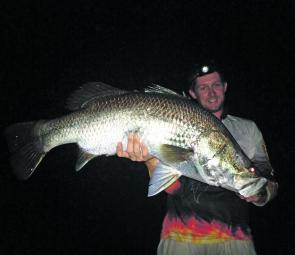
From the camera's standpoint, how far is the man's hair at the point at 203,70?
3.45 m

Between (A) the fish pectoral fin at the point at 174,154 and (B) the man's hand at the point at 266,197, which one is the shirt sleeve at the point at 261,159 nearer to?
(B) the man's hand at the point at 266,197

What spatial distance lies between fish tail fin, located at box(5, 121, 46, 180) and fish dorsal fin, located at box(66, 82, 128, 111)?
355 millimetres

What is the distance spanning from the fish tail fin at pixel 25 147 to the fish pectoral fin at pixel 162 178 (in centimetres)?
104

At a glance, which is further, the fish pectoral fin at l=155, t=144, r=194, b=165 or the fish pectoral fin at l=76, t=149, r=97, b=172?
the fish pectoral fin at l=76, t=149, r=97, b=172

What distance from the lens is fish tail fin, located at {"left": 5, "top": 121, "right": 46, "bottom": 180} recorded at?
2.62m


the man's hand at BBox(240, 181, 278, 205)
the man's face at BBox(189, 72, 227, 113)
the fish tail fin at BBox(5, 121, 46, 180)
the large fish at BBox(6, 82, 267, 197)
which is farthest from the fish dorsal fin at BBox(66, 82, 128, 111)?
the man's hand at BBox(240, 181, 278, 205)

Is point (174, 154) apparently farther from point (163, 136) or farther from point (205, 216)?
point (205, 216)

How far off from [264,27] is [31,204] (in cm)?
2483

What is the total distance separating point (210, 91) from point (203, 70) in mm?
290

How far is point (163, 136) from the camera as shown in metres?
2.43

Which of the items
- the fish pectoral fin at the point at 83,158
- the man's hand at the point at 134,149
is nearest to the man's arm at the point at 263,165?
the man's hand at the point at 134,149

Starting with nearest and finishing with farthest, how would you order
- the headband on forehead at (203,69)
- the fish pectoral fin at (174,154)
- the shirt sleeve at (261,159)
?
the fish pectoral fin at (174,154) < the shirt sleeve at (261,159) < the headband on forehead at (203,69)

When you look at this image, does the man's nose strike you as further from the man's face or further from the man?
the man

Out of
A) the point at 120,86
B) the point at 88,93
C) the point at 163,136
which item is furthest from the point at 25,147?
the point at 120,86
